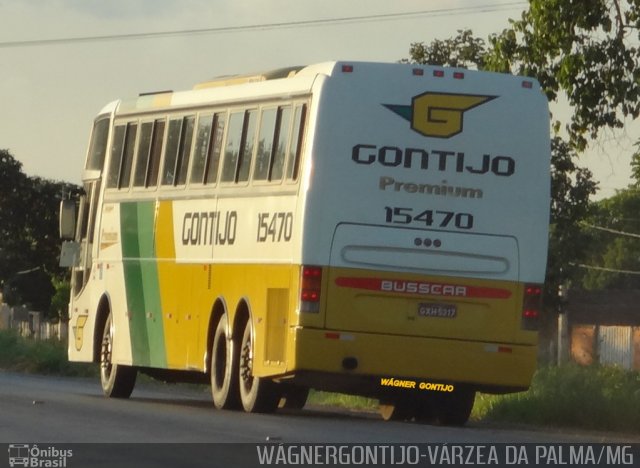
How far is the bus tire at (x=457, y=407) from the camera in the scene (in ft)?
69.3

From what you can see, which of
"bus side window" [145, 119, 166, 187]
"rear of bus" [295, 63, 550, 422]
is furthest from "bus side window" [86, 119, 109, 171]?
"rear of bus" [295, 63, 550, 422]

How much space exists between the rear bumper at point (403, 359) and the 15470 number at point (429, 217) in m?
1.16

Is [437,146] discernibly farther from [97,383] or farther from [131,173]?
[97,383]

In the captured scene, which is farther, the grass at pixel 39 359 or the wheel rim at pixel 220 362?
the grass at pixel 39 359

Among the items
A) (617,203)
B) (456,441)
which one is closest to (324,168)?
(456,441)

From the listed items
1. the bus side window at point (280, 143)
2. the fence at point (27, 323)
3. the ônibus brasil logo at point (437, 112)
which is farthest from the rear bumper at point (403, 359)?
the fence at point (27, 323)

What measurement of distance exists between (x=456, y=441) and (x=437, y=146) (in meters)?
4.06

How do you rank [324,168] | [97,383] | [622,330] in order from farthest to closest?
[622,330] → [97,383] → [324,168]

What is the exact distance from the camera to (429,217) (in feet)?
65.0

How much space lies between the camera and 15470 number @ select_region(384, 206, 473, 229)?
19719 mm

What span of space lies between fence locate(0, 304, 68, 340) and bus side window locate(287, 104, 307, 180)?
3532 cm

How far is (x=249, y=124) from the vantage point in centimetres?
2158

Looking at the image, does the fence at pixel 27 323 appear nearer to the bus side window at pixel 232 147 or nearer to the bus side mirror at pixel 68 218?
the bus side mirror at pixel 68 218

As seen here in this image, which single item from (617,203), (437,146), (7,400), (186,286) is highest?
(617,203)
